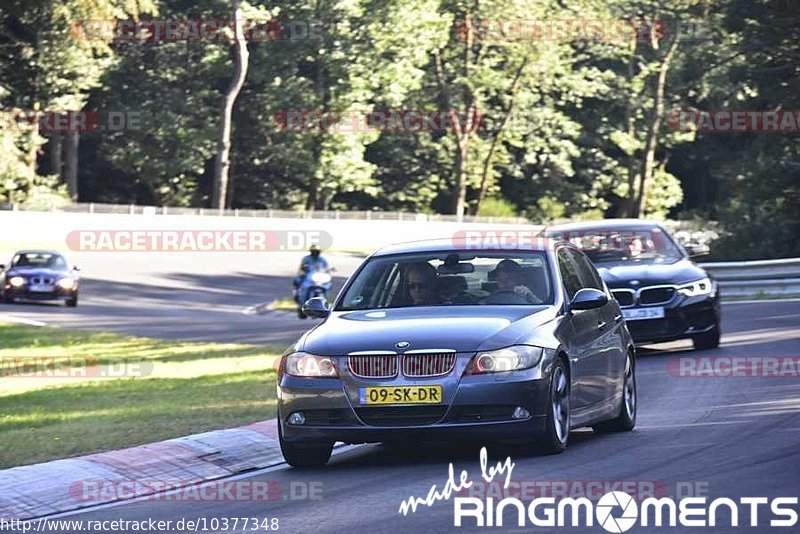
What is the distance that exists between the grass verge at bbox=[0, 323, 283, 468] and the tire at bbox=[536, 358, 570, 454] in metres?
3.39

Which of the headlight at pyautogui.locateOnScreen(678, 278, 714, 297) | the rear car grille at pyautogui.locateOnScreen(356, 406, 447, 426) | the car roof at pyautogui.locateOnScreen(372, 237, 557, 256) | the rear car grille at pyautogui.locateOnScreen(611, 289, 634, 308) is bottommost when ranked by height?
the rear car grille at pyautogui.locateOnScreen(356, 406, 447, 426)

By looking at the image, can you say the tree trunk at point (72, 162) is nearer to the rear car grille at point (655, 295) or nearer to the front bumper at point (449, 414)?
the rear car grille at point (655, 295)

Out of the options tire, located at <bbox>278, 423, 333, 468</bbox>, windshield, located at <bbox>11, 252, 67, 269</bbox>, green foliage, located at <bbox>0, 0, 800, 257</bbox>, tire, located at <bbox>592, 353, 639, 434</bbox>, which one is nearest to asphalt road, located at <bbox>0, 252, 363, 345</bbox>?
windshield, located at <bbox>11, 252, 67, 269</bbox>

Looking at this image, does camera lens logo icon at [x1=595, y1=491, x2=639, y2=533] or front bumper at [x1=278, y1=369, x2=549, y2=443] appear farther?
front bumper at [x1=278, y1=369, x2=549, y2=443]

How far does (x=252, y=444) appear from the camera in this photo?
40.1ft

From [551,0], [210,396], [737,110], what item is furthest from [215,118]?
[210,396]

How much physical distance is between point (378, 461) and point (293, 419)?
2.57 ft

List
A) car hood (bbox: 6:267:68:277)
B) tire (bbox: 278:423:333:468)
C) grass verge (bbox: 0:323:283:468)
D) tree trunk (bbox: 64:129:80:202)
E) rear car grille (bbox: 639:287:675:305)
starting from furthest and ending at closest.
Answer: tree trunk (bbox: 64:129:80:202) → car hood (bbox: 6:267:68:277) → rear car grille (bbox: 639:287:675:305) → grass verge (bbox: 0:323:283:468) → tire (bbox: 278:423:333:468)

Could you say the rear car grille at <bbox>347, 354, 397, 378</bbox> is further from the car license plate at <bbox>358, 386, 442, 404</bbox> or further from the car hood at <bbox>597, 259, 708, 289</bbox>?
the car hood at <bbox>597, 259, 708, 289</bbox>

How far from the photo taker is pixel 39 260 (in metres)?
35.1

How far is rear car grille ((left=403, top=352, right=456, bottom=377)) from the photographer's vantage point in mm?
10242

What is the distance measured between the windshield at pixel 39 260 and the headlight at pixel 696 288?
18.8 meters

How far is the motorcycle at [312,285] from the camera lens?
104 ft

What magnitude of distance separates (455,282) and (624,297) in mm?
7643
